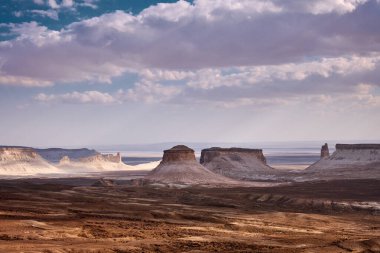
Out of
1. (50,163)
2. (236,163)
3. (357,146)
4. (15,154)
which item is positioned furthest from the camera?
(50,163)

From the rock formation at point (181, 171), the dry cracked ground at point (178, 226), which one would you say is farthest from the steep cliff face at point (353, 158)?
the dry cracked ground at point (178, 226)

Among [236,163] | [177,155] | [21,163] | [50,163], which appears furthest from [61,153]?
[177,155]

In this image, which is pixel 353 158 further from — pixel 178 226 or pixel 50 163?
pixel 178 226

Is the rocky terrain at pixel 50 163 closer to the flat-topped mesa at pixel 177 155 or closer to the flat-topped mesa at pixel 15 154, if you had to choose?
the flat-topped mesa at pixel 15 154

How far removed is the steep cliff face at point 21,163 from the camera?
115812mm

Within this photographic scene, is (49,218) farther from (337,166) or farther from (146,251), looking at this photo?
(337,166)

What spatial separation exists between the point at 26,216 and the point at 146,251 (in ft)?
37.1

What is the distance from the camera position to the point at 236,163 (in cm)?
10588

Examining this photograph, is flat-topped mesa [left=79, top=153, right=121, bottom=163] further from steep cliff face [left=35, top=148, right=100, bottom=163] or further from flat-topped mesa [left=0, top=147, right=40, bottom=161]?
flat-topped mesa [left=0, top=147, right=40, bottom=161]

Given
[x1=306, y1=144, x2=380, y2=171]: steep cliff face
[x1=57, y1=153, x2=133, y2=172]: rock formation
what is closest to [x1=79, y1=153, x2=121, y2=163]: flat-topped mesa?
[x1=57, y1=153, x2=133, y2=172]: rock formation

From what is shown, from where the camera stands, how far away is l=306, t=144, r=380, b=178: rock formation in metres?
94.6

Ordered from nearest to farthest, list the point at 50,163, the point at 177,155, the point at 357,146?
the point at 177,155
the point at 357,146
the point at 50,163

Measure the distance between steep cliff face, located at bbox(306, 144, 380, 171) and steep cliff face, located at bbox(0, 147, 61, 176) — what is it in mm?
59877

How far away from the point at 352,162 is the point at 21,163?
234 ft
